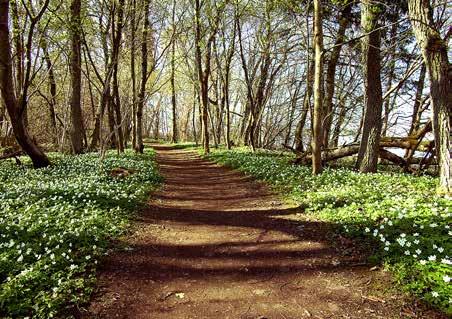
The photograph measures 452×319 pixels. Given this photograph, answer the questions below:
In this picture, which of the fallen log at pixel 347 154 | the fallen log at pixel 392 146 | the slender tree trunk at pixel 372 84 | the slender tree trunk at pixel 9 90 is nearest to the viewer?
the slender tree trunk at pixel 9 90

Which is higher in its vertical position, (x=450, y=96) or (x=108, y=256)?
(x=450, y=96)

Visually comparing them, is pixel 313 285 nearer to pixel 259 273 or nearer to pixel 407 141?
pixel 259 273

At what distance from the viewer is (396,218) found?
6.05 metres

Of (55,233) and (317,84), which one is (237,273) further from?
(317,84)

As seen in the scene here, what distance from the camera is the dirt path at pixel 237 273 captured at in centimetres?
449

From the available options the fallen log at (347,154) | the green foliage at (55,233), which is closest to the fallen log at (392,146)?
the fallen log at (347,154)

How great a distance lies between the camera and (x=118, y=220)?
775 cm

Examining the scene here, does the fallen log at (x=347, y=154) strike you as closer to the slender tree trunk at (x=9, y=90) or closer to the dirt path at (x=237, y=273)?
the dirt path at (x=237, y=273)

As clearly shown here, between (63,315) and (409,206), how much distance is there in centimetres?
A: 630

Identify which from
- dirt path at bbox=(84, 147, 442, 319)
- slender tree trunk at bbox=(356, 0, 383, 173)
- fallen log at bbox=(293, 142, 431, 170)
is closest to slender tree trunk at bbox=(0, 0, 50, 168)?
dirt path at bbox=(84, 147, 442, 319)

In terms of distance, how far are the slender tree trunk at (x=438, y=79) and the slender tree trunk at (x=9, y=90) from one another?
12764 mm

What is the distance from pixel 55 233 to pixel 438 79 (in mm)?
9207

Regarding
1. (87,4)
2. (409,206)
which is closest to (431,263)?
(409,206)

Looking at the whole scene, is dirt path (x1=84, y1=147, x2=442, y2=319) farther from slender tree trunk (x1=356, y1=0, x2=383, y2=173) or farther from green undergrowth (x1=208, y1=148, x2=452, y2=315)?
slender tree trunk (x1=356, y1=0, x2=383, y2=173)
